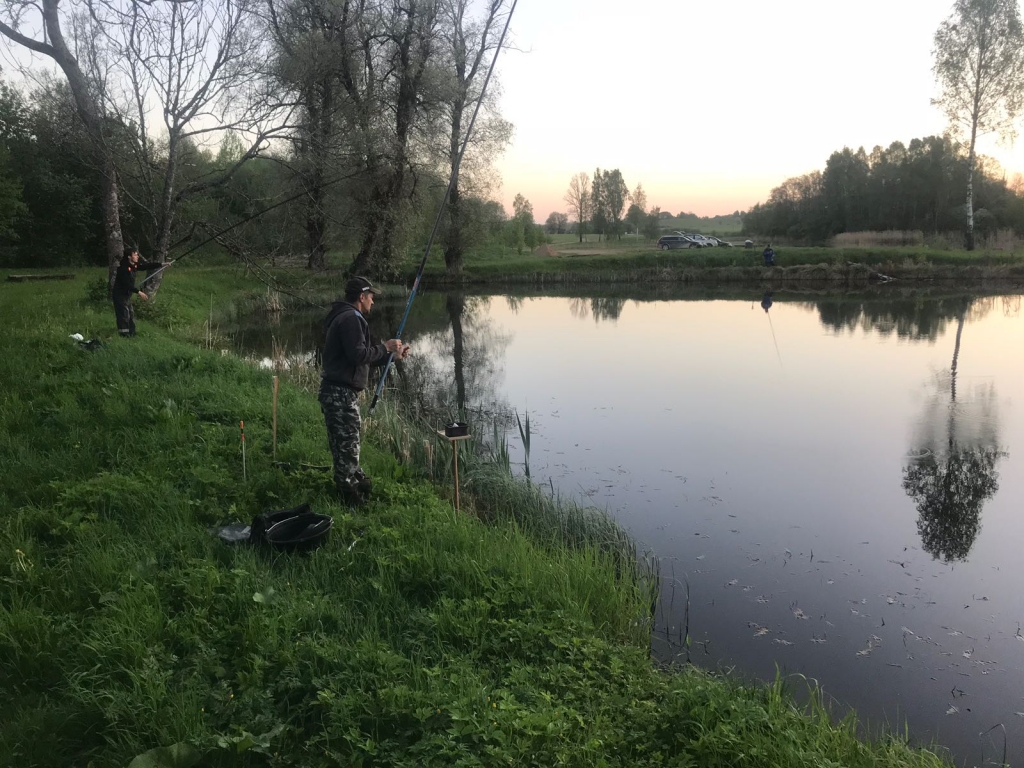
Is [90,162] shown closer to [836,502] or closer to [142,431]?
[142,431]

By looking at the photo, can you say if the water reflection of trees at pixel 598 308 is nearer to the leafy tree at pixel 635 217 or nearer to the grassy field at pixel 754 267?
the grassy field at pixel 754 267

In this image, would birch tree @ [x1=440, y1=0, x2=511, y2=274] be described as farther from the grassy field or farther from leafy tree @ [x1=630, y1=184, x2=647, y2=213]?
leafy tree @ [x1=630, y1=184, x2=647, y2=213]

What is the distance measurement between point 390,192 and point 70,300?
1058cm

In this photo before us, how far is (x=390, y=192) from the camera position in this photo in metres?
23.9

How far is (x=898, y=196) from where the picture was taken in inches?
1674

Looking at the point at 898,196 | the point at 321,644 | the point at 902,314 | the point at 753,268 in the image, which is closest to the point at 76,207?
the point at 753,268

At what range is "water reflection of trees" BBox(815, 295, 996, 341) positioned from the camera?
1978 centimetres

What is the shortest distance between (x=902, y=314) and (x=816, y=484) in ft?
58.7

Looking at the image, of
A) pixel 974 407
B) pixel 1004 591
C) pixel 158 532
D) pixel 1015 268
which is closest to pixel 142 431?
pixel 158 532

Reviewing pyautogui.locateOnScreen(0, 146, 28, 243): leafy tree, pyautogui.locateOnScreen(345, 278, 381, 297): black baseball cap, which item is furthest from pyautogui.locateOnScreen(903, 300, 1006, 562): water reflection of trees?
pyautogui.locateOnScreen(0, 146, 28, 243): leafy tree

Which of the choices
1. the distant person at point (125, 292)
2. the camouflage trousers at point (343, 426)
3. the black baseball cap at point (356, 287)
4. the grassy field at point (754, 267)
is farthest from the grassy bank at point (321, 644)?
the grassy field at point (754, 267)

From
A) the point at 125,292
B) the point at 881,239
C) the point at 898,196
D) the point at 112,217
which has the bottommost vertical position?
the point at 125,292

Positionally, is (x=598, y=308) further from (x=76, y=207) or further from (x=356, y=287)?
(x=76, y=207)

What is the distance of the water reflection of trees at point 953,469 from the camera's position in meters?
6.71
